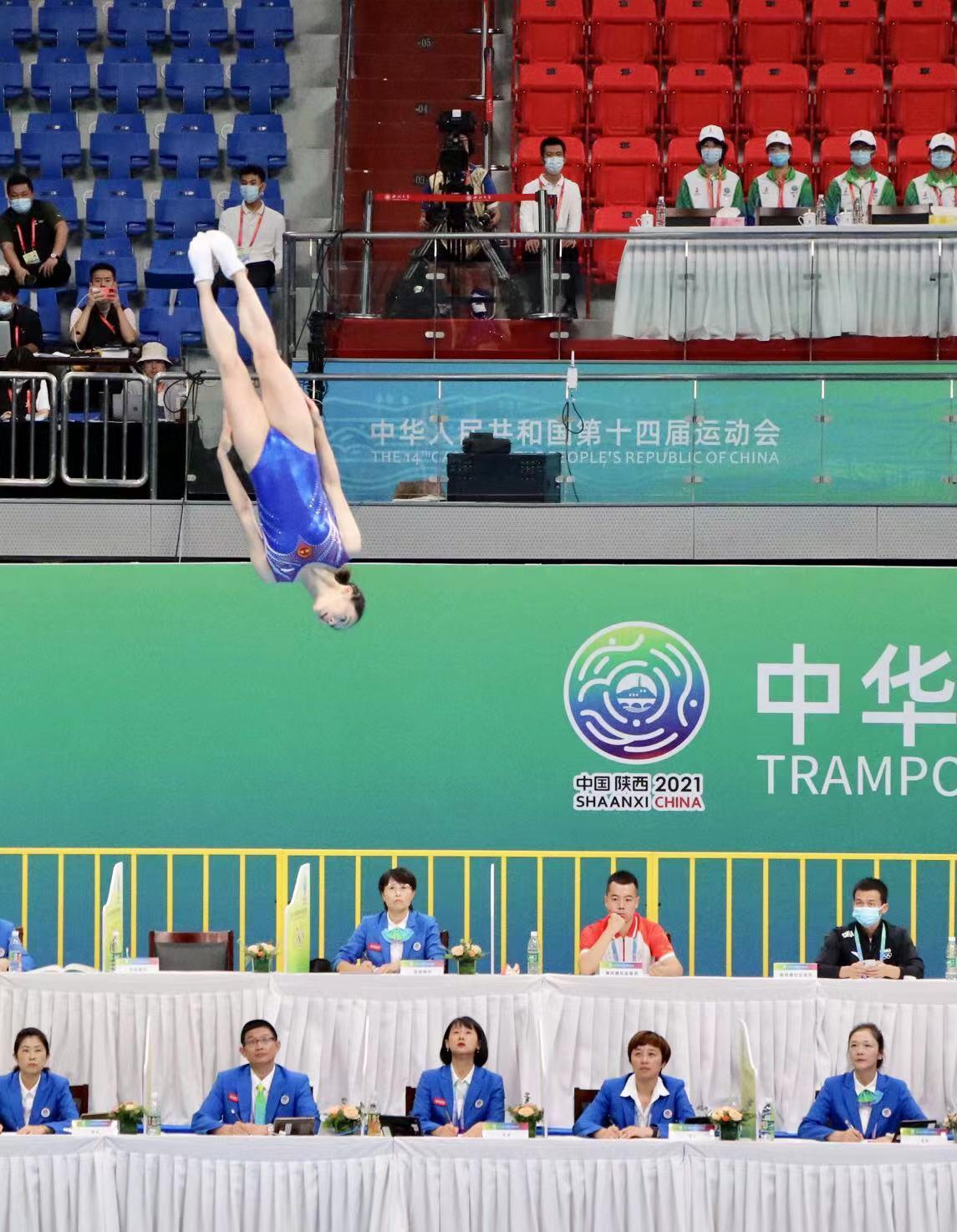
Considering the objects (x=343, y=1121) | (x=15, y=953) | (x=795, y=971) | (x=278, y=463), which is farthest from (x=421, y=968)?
(x=278, y=463)

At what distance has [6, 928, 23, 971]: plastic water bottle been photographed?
10.3 m

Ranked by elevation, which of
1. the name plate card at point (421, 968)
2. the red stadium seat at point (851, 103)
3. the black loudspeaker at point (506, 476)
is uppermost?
the red stadium seat at point (851, 103)

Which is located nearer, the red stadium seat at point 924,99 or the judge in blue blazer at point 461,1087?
the judge in blue blazer at point 461,1087

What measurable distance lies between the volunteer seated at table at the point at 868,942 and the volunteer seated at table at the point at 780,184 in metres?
5.57

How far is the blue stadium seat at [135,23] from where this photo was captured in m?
17.3

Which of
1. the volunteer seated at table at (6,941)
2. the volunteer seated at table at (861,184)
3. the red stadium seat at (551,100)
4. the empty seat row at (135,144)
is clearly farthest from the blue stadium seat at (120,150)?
the volunteer seated at table at (6,941)

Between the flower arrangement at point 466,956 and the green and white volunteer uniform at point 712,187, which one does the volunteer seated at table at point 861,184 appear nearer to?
the green and white volunteer uniform at point 712,187

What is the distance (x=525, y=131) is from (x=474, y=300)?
3.92 metres

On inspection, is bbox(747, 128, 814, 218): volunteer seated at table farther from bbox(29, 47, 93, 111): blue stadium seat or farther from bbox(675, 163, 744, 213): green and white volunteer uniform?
bbox(29, 47, 93, 111): blue stadium seat

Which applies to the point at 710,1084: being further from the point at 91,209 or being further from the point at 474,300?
the point at 91,209

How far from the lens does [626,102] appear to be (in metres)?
16.6

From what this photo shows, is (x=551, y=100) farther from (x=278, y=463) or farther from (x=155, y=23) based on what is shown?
(x=278, y=463)

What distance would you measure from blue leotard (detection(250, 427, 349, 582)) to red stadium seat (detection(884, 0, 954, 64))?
10373mm

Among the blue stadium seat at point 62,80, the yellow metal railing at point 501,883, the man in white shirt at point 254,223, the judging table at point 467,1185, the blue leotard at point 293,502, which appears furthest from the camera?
the blue stadium seat at point 62,80
